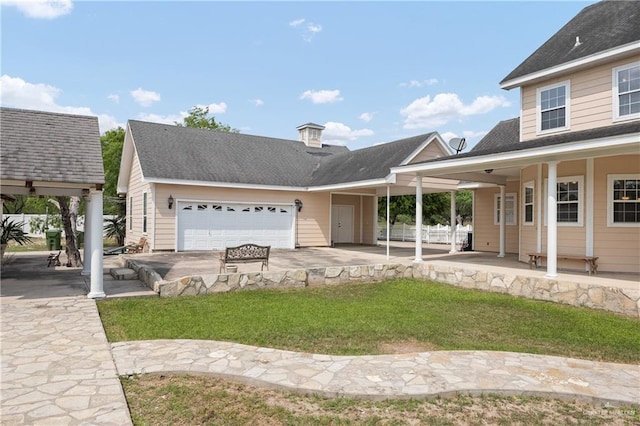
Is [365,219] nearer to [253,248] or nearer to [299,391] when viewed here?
[253,248]

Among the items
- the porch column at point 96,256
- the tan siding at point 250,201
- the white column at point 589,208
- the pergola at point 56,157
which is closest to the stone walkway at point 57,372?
the porch column at point 96,256

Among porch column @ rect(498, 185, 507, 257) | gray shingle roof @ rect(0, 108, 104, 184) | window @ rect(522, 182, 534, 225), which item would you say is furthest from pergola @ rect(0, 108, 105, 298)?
porch column @ rect(498, 185, 507, 257)

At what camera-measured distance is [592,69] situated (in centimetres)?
1130

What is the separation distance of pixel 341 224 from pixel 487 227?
24.3 ft

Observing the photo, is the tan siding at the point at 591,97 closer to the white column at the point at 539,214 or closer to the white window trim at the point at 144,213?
the white column at the point at 539,214

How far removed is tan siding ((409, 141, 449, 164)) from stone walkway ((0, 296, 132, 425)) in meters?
12.9

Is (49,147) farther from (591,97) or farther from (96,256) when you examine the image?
(591,97)

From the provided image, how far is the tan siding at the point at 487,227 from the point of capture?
56.6ft

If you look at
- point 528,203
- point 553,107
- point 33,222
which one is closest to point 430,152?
point 528,203

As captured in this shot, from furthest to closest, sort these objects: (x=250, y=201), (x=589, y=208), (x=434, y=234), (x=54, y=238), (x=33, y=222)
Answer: (x=33, y=222) → (x=434, y=234) → (x=54, y=238) → (x=250, y=201) → (x=589, y=208)

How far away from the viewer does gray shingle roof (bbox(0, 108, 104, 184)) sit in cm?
816

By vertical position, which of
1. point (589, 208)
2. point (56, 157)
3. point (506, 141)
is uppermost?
point (506, 141)

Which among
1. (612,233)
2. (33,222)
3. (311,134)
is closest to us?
(612,233)

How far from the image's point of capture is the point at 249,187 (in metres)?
17.9
